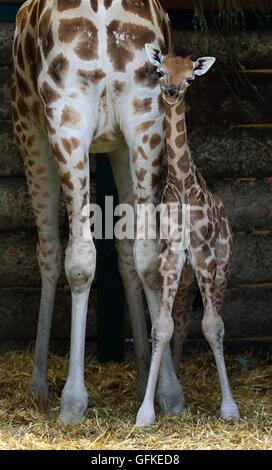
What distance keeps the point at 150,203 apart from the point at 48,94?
2.58 ft

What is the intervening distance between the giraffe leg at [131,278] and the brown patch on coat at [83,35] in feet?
2.97

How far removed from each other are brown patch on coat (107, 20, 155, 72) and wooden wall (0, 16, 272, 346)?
5.42ft

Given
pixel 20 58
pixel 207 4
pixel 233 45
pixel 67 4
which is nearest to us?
pixel 67 4

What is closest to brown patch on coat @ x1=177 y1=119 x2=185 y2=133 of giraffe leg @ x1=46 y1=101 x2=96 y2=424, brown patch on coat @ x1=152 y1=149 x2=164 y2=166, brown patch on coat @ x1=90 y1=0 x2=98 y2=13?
brown patch on coat @ x1=152 y1=149 x2=164 y2=166

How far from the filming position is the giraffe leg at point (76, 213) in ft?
18.9

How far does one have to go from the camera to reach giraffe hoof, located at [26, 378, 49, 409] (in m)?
6.43

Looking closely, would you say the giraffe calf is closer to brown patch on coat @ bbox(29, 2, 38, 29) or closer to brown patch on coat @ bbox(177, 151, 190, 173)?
brown patch on coat @ bbox(177, 151, 190, 173)

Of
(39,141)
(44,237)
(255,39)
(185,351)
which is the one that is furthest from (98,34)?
(185,351)

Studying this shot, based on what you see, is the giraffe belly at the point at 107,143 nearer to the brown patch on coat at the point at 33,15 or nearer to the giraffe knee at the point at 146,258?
the giraffe knee at the point at 146,258

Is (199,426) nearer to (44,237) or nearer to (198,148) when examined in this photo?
(44,237)

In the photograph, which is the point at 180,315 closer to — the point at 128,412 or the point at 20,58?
the point at 128,412

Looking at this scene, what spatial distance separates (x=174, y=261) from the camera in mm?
5789

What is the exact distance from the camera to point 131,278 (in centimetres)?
659

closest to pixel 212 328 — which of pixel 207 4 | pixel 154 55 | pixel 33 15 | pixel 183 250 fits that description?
pixel 183 250
